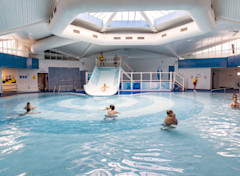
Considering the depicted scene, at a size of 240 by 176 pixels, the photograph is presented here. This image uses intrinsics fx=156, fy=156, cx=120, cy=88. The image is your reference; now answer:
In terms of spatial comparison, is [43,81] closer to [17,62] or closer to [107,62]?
[17,62]

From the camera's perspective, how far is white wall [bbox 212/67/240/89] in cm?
2029

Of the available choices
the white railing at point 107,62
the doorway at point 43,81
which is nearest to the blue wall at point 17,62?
the doorway at point 43,81

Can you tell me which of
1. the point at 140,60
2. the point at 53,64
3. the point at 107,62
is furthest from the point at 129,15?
the point at 53,64

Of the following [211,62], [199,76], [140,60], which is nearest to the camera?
[211,62]

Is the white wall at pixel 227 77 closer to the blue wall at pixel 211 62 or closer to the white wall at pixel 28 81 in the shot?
the blue wall at pixel 211 62

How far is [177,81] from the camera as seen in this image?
18891 mm

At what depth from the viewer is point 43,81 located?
797 inches

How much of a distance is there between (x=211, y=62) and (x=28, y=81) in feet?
70.8

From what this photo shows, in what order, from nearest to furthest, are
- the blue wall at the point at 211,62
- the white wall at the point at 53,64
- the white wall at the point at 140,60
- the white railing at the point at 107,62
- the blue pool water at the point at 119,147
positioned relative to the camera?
1. the blue pool water at the point at 119,147
2. the blue wall at the point at 211,62
3. the white wall at the point at 53,64
4. the white railing at the point at 107,62
5. the white wall at the point at 140,60

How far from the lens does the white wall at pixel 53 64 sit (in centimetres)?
1870

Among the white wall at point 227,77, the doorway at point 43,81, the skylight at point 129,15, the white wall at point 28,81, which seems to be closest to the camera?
the skylight at point 129,15

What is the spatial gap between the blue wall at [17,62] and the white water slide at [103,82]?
6.82m

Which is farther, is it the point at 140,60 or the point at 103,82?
the point at 140,60

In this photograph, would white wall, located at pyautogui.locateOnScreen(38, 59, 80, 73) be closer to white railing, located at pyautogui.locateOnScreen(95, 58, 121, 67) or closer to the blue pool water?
white railing, located at pyautogui.locateOnScreen(95, 58, 121, 67)
